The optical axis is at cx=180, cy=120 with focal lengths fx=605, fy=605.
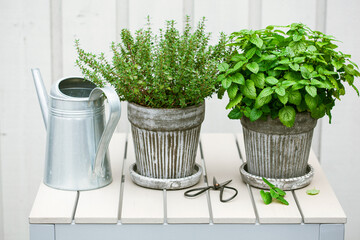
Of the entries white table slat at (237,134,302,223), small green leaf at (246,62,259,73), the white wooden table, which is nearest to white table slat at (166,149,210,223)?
the white wooden table

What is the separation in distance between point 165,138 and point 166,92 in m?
0.10

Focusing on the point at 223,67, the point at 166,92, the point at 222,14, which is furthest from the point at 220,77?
the point at 222,14

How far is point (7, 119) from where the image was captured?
223cm

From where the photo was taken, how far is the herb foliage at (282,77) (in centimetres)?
129

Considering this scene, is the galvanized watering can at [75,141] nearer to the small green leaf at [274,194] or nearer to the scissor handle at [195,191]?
the scissor handle at [195,191]

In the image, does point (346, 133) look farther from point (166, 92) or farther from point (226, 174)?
point (166, 92)

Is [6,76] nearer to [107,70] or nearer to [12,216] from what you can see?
[12,216]

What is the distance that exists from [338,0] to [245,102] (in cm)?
98

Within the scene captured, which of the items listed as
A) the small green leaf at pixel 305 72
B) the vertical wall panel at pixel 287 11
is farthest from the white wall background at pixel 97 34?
the small green leaf at pixel 305 72

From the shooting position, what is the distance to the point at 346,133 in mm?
2254

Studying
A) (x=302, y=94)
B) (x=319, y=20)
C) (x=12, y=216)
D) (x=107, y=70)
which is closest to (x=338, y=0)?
(x=319, y=20)

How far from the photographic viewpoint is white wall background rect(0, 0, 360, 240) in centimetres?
215

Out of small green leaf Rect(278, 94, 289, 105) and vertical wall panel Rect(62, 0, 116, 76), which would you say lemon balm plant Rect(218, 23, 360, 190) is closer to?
small green leaf Rect(278, 94, 289, 105)

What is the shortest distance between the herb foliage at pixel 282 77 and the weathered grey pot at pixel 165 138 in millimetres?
101
